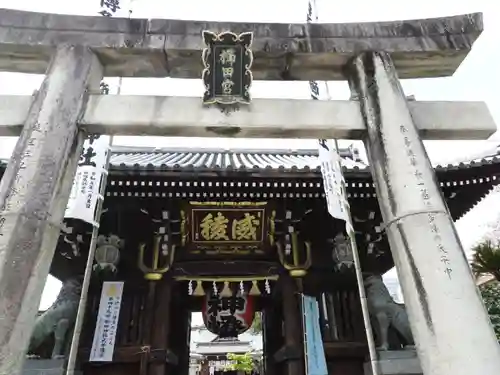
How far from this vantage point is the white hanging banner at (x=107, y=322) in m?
6.31

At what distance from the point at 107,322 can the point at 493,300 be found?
28.2ft

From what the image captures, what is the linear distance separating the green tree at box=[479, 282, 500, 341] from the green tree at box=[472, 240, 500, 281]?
0.72m

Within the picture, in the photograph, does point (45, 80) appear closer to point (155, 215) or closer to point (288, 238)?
point (155, 215)

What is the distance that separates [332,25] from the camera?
4.60m

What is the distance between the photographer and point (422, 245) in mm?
3420

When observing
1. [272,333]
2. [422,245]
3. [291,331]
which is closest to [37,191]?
[422,245]

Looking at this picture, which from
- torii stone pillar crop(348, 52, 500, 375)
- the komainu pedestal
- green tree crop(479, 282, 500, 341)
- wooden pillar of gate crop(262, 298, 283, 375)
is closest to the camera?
torii stone pillar crop(348, 52, 500, 375)

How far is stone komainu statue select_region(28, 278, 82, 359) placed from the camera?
6312mm

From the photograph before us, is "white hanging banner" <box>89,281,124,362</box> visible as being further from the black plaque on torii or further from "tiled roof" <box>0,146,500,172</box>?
the black plaque on torii

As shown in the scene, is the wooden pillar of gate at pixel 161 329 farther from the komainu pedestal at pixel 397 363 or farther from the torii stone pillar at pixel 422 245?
the torii stone pillar at pixel 422 245

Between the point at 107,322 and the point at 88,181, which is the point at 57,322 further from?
the point at 88,181

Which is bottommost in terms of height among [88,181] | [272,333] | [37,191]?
[272,333]

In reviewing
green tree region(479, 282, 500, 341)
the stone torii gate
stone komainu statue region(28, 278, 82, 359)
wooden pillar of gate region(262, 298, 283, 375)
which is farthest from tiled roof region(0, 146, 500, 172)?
green tree region(479, 282, 500, 341)

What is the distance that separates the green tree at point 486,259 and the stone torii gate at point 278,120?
574 cm
